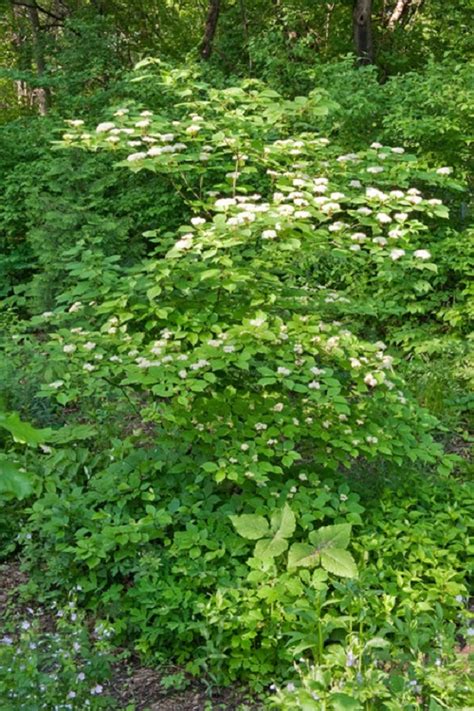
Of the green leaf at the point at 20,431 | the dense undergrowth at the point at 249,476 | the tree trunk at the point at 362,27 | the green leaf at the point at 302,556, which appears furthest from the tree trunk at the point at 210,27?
the green leaf at the point at 20,431

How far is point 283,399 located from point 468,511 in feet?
3.85

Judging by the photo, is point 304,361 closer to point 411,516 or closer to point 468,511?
point 411,516

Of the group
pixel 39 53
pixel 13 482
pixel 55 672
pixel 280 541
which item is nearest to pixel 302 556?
pixel 280 541

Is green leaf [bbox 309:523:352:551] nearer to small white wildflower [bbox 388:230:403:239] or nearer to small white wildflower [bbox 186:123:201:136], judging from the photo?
Answer: small white wildflower [bbox 388:230:403:239]

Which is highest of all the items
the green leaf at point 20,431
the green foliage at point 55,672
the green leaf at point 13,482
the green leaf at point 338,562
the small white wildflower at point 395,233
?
the green leaf at point 20,431

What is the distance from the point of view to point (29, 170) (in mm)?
7828

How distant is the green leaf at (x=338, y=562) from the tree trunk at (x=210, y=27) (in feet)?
31.6

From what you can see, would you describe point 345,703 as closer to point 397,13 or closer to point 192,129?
point 192,129

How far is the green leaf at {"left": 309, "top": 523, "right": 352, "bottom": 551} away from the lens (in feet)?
9.00

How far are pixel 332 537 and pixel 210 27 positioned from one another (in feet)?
31.7

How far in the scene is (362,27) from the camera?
9742mm

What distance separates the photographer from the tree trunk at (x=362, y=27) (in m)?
9.69

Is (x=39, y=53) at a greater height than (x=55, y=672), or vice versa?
(x=39, y=53)

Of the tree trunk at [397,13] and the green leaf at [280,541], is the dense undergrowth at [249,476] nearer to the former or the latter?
the green leaf at [280,541]
